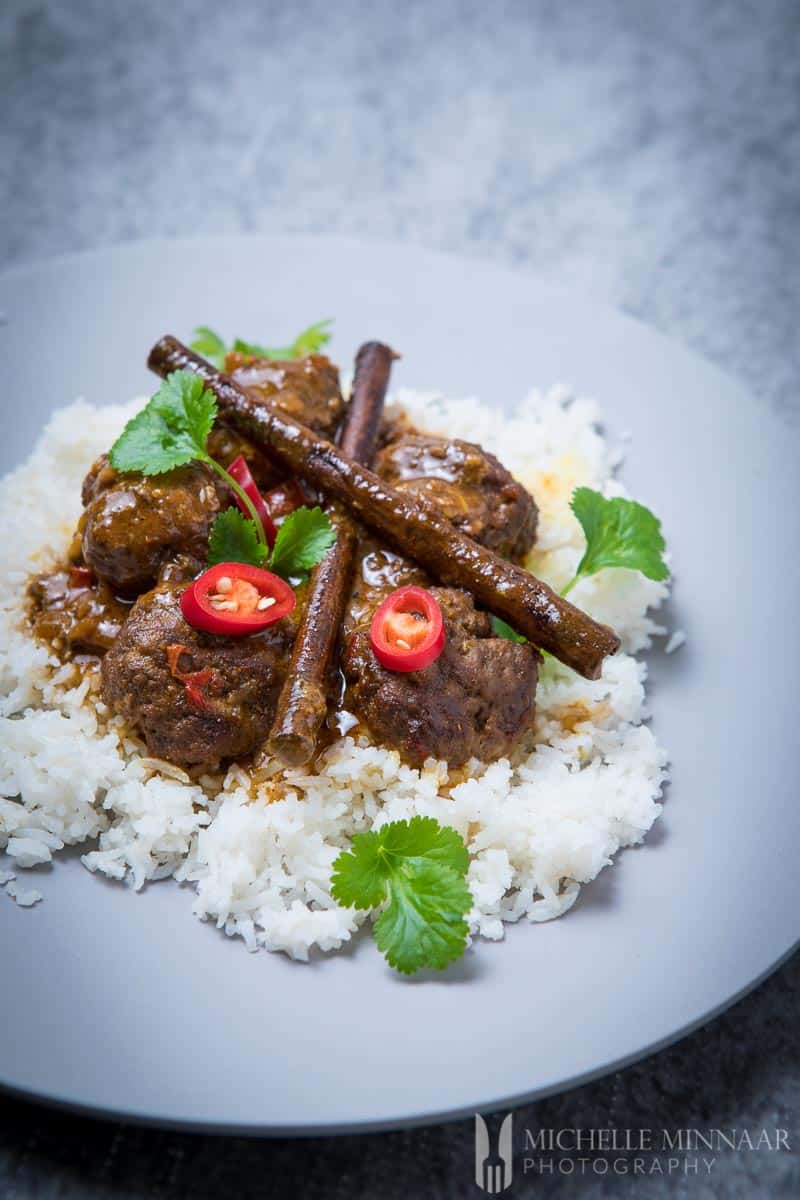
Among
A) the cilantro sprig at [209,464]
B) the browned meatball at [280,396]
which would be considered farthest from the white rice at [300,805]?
the browned meatball at [280,396]

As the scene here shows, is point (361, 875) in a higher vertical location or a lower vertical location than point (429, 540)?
lower

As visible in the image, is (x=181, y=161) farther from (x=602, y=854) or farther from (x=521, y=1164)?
(x=521, y=1164)

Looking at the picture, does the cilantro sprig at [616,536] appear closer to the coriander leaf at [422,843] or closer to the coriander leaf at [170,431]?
the coriander leaf at [422,843]

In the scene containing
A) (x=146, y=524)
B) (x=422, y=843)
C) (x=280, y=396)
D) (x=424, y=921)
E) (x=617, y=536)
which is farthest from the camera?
(x=280, y=396)

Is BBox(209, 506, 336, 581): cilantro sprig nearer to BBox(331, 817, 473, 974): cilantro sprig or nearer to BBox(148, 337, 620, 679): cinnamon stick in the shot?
BBox(148, 337, 620, 679): cinnamon stick

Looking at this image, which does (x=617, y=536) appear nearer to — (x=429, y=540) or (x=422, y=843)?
(x=429, y=540)

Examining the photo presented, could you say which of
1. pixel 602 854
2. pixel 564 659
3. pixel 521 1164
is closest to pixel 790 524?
pixel 564 659

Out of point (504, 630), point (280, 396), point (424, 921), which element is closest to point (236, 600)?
point (504, 630)
